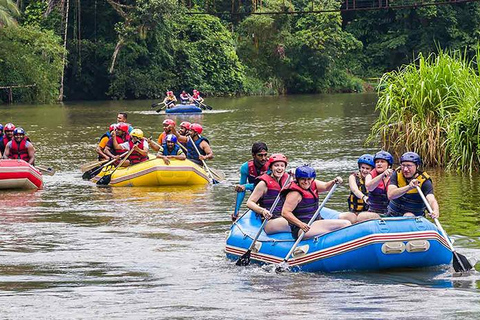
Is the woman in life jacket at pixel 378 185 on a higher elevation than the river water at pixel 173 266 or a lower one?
higher

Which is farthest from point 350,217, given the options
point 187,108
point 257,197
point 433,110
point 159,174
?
point 187,108

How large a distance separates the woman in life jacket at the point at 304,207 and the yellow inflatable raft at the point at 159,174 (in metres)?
8.65

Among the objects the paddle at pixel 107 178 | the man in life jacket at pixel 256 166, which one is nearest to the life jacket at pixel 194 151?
the paddle at pixel 107 178

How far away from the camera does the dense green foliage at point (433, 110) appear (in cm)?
2047

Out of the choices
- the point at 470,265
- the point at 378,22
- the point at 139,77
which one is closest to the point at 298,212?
the point at 470,265

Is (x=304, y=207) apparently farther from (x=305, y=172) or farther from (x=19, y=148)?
(x=19, y=148)

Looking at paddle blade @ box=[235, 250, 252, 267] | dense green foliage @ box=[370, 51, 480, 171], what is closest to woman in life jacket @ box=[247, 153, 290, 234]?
paddle blade @ box=[235, 250, 252, 267]

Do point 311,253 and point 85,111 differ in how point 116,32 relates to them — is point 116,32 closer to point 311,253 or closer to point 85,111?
point 85,111

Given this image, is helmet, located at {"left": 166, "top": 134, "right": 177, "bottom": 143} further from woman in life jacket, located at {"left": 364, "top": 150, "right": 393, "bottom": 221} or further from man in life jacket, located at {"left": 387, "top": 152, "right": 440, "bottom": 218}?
man in life jacket, located at {"left": 387, "top": 152, "right": 440, "bottom": 218}

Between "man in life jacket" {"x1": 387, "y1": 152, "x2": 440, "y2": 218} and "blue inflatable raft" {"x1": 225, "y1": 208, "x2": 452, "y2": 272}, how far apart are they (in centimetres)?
48

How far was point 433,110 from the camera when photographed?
71.1 feet

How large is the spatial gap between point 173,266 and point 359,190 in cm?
233

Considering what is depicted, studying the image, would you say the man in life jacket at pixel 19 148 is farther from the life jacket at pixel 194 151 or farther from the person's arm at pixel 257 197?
the person's arm at pixel 257 197

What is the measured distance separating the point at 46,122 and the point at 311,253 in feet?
100
